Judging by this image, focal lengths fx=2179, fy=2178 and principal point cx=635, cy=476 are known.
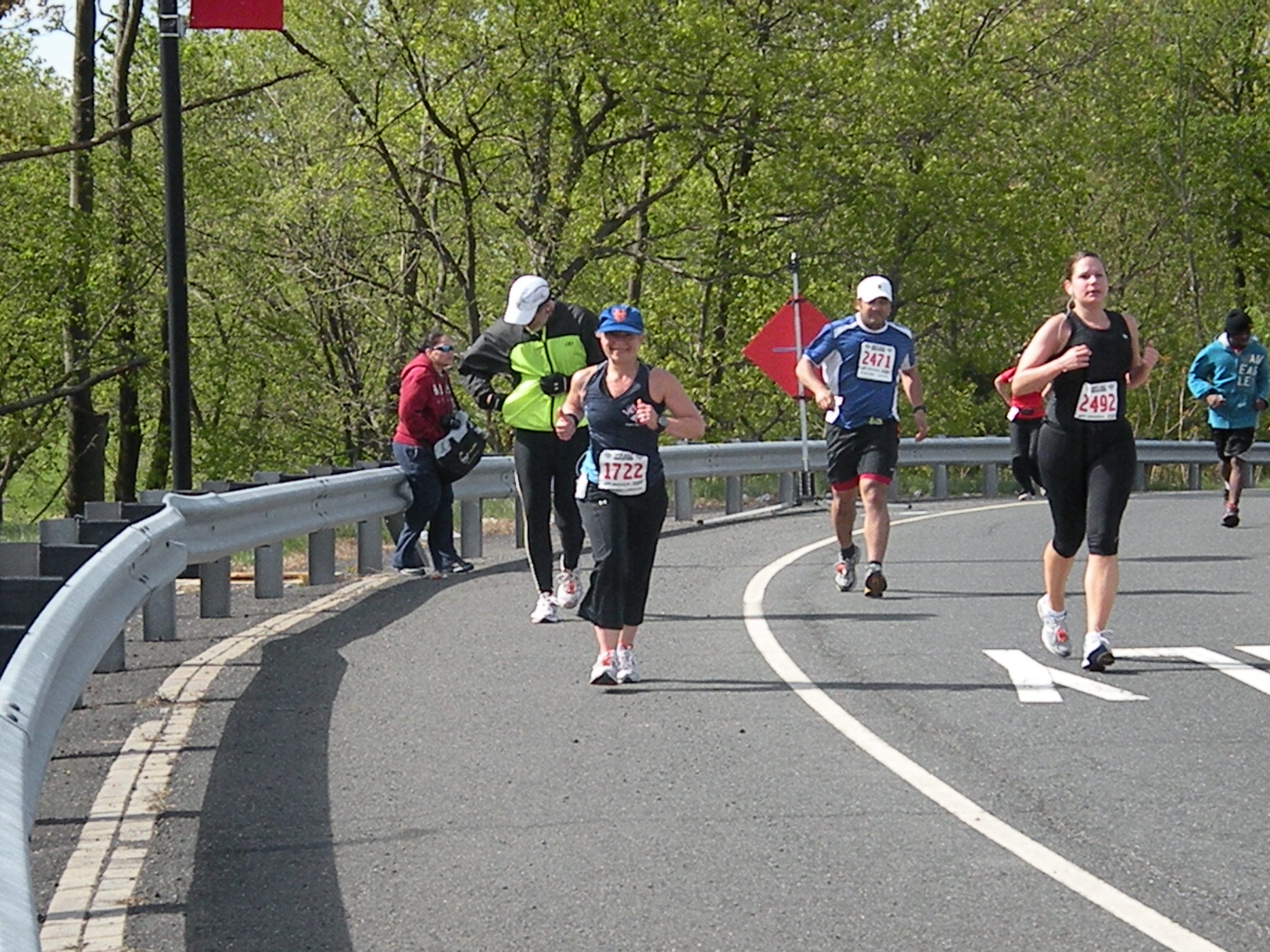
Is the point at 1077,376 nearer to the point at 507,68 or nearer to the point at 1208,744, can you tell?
the point at 1208,744

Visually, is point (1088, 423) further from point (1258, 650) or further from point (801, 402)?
point (801, 402)

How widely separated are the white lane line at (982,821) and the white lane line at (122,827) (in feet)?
8.18

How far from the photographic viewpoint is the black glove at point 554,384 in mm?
11773


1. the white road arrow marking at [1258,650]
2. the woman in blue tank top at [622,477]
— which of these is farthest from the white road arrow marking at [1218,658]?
the woman in blue tank top at [622,477]

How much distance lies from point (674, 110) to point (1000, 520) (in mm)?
10274

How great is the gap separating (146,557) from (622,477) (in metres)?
2.15

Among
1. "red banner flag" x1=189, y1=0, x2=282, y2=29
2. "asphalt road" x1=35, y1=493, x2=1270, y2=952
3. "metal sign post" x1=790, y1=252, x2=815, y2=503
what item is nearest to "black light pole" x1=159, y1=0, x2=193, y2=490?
"red banner flag" x1=189, y1=0, x2=282, y2=29

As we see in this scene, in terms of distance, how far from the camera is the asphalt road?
5.60m

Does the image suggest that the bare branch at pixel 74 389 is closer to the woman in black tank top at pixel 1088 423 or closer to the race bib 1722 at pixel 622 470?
the race bib 1722 at pixel 622 470

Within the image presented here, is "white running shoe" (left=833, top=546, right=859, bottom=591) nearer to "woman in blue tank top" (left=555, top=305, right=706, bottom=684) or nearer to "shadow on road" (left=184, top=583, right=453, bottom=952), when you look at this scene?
"woman in blue tank top" (left=555, top=305, right=706, bottom=684)

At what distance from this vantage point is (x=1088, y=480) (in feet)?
34.3

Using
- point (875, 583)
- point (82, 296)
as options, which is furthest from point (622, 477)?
point (82, 296)

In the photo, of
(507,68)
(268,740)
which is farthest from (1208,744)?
(507,68)

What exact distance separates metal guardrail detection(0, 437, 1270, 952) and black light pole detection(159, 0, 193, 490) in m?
1.04
